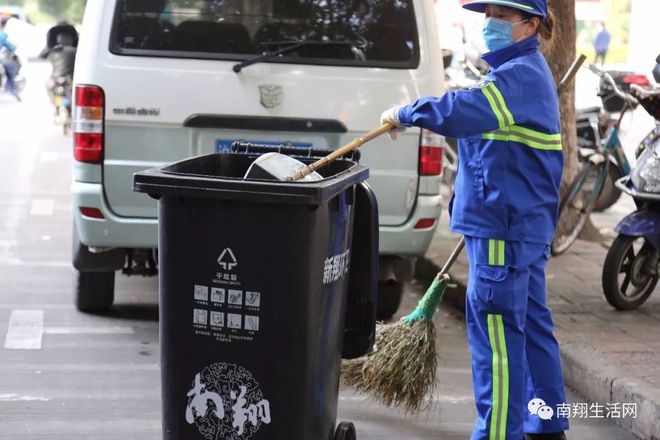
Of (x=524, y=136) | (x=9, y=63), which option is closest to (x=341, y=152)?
(x=524, y=136)

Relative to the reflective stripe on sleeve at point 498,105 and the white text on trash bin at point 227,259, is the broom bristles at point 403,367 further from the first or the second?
the white text on trash bin at point 227,259

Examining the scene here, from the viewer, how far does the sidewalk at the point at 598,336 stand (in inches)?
208

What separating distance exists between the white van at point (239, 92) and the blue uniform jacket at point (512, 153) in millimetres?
1966

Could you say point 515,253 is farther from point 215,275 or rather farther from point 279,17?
point 279,17

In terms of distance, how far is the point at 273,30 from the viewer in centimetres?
651

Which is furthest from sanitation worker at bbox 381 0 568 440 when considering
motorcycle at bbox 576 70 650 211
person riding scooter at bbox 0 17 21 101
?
person riding scooter at bbox 0 17 21 101

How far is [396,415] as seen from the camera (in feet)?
17.7

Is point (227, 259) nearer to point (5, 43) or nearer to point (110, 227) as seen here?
point (110, 227)

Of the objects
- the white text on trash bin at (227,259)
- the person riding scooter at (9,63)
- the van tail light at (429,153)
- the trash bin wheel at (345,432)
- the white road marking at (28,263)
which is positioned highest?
the white text on trash bin at (227,259)

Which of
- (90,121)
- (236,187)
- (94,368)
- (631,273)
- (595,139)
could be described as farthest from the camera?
(595,139)

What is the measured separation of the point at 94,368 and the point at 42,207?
19.4 feet

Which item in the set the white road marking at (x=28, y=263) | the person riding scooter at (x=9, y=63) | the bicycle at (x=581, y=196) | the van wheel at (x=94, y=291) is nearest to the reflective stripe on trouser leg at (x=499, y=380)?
the van wheel at (x=94, y=291)

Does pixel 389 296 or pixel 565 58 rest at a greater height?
pixel 565 58

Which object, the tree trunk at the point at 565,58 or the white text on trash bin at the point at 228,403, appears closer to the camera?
the white text on trash bin at the point at 228,403
